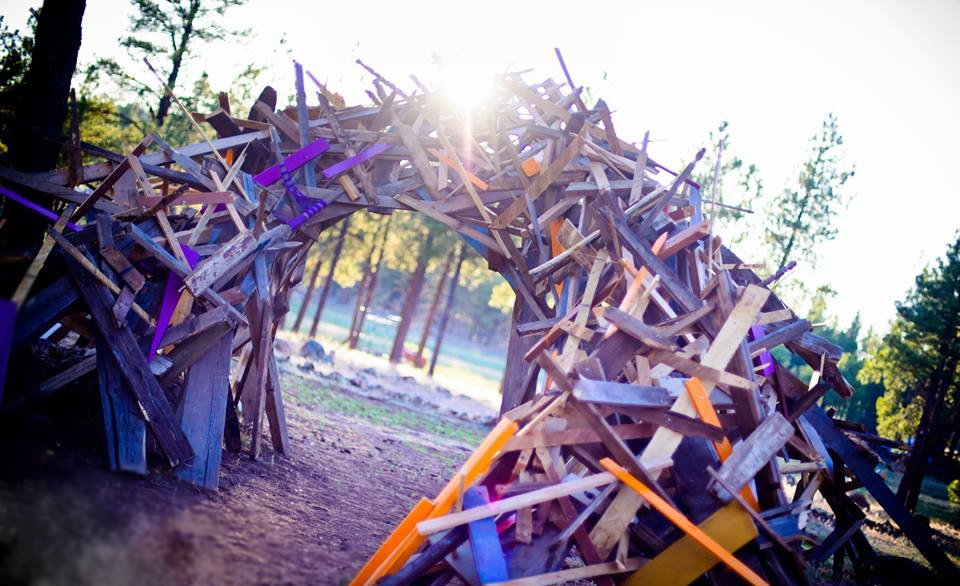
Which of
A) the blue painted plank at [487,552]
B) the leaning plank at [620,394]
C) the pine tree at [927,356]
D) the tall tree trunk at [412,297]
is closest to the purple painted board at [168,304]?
the blue painted plank at [487,552]

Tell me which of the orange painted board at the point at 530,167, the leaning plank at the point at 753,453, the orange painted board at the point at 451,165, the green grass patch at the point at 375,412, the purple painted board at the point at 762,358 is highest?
the orange painted board at the point at 530,167

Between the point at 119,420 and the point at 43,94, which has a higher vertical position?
the point at 43,94

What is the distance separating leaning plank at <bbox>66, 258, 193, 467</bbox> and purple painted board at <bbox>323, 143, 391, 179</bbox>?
2.93 metres

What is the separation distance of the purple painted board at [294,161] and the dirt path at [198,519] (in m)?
3.27

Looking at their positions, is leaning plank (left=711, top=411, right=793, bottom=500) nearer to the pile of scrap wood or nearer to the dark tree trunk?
the pile of scrap wood

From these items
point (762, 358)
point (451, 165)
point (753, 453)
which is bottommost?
point (753, 453)

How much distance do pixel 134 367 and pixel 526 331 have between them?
404cm

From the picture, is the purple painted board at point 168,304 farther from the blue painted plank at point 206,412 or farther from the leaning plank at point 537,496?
the leaning plank at point 537,496

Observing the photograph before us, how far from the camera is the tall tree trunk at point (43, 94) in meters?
5.97

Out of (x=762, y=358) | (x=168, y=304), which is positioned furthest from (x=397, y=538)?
(x=762, y=358)

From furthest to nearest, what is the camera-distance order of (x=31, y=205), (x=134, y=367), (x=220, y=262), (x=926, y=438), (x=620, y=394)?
1. (x=926, y=438)
2. (x=220, y=262)
3. (x=31, y=205)
4. (x=134, y=367)
5. (x=620, y=394)

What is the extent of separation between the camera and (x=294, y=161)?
7289 mm

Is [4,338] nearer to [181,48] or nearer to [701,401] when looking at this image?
[701,401]

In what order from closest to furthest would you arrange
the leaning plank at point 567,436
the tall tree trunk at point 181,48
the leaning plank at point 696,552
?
the leaning plank at point 696,552
the leaning plank at point 567,436
the tall tree trunk at point 181,48
